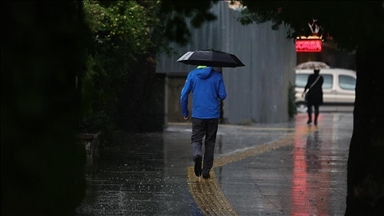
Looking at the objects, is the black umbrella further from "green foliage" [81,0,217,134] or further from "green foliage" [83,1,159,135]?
"green foliage" [83,1,159,135]

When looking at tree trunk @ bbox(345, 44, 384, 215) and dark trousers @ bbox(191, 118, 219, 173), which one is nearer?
tree trunk @ bbox(345, 44, 384, 215)

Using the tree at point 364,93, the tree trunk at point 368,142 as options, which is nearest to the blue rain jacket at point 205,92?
the tree at point 364,93

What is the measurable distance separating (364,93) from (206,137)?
5.01 m

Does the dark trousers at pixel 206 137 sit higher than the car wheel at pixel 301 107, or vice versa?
the dark trousers at pixel 206 137

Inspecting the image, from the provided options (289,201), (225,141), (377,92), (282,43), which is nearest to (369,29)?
(377,92)

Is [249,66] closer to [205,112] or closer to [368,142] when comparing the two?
[205,112]

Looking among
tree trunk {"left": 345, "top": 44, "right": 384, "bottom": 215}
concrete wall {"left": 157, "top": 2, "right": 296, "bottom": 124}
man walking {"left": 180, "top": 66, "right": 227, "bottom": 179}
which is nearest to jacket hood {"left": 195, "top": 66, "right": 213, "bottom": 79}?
man walking {"left": 180, "top": 66, "right": 227, "bottom": 179}

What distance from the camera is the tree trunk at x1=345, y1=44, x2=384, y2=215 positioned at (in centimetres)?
658

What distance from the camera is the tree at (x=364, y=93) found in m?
5.85

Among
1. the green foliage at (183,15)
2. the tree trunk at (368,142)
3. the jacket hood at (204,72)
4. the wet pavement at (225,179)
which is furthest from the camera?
the jacket hood at (204,72)

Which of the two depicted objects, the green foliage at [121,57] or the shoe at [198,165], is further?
the green foliage at [121,57]

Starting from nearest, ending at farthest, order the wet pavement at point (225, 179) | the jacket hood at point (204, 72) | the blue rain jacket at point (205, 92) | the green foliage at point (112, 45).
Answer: the wet pavement at point (225, 179) → the blue rain jacket at point (205, 92) → the jacket hood at point (204, 72) → the green foliage at point (112, 45)

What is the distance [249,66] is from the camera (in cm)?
2445

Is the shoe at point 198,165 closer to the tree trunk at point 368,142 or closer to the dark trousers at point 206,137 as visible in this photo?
the dark trousers at point 206,137
